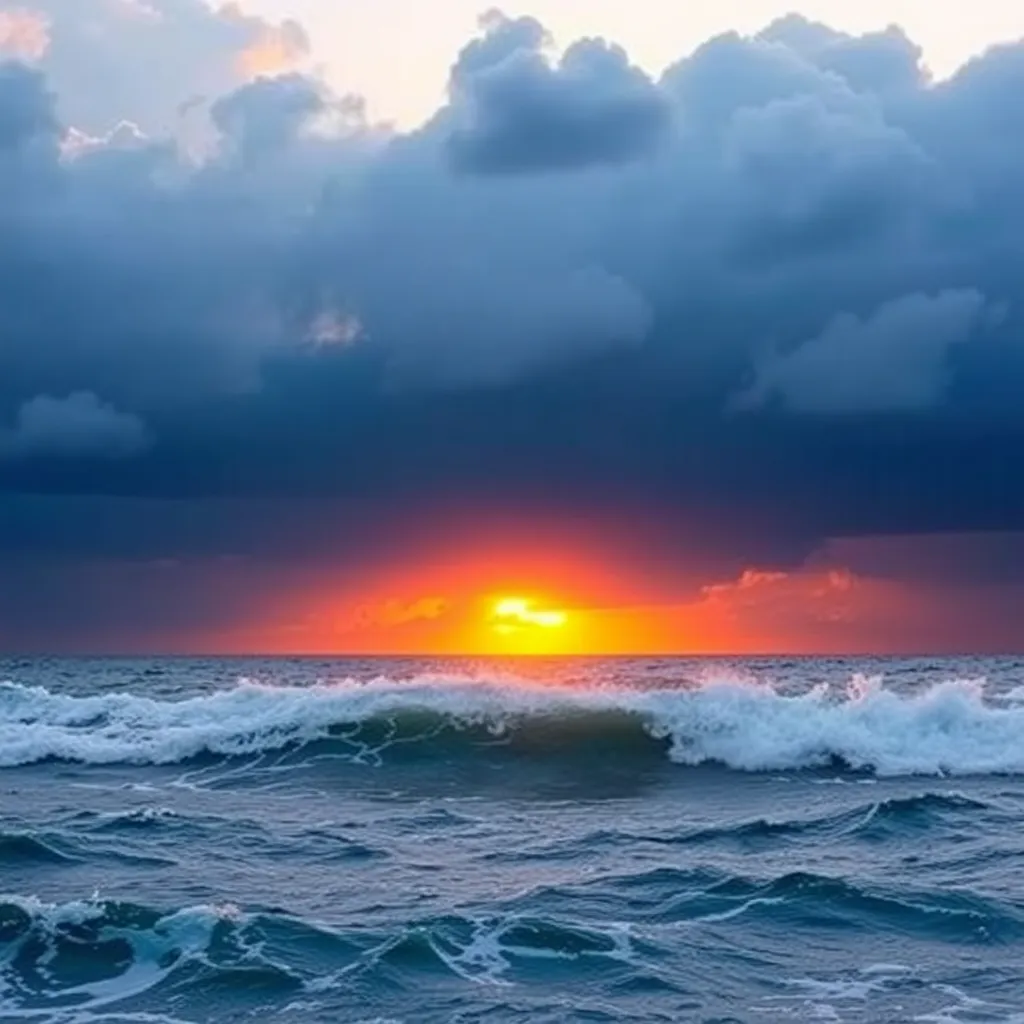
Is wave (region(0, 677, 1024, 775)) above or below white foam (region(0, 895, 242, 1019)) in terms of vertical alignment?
above

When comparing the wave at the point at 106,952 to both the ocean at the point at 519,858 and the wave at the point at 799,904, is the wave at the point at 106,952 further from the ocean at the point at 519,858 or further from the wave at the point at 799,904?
the wave at the point at 799,904

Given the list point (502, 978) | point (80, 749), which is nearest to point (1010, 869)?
point (502, 978)

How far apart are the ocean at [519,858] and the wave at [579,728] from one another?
0.32 feet

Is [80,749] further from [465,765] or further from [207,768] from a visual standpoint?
[465,765]

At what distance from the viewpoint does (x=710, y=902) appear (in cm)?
1622

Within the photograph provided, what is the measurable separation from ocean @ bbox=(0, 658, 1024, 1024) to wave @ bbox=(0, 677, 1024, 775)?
98mm

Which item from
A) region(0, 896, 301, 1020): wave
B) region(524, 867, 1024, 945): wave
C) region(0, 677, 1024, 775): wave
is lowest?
region(0, 896, 301, 1020): wave

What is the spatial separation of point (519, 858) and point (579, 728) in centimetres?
1459

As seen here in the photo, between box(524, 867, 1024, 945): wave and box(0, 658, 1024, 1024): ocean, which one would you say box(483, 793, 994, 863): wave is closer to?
box(0, 658, 1024, 1024): ocean

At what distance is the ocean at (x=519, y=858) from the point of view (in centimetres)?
1297

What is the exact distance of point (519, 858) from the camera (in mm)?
19625

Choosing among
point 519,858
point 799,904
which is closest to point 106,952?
point 519,858

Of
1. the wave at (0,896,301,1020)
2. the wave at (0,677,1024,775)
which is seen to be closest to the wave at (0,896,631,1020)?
the wave at (0,896,301,1020)

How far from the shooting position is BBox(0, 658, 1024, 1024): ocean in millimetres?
12969
